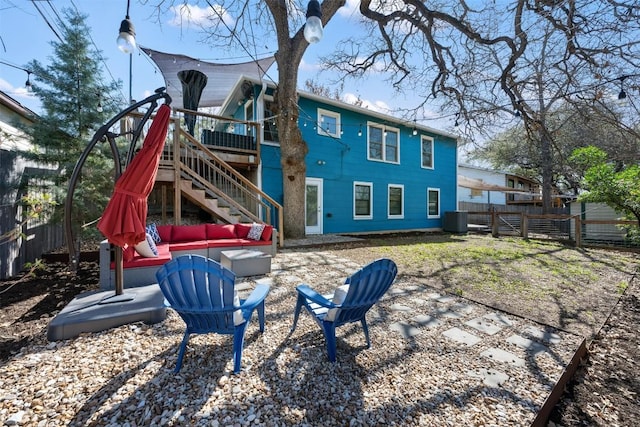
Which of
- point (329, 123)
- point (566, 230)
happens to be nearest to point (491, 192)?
point (566, 230)

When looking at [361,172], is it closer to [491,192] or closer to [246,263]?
[246,263]

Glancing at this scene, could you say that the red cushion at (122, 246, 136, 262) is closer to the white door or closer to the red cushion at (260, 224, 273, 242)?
the red cushion at (260, 224, 273, 242)

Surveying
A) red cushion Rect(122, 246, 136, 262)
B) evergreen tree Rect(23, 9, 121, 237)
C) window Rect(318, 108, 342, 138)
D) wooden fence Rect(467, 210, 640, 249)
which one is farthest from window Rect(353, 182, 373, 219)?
red cushion Rect(122, 246, 136, 262)

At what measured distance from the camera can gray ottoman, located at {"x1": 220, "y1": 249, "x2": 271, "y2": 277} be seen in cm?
448

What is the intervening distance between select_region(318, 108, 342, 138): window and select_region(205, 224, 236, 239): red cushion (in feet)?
17.9

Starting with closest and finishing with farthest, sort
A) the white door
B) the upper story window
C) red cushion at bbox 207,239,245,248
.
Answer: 1. red cushion at bbox 207,239,245,248
2. the white door
3. the upper story window

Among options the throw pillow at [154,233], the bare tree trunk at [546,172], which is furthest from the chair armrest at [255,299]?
the bare tree trunk at [546,172]

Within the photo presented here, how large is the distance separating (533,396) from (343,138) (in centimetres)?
961

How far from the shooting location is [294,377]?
1984 mm

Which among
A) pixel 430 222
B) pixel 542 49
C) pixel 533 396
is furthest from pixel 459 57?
pixel 533 396

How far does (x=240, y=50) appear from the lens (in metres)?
7.27

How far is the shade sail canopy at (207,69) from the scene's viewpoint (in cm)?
943

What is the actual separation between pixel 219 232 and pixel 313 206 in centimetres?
464

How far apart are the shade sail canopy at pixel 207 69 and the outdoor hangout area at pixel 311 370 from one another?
27.2ft
